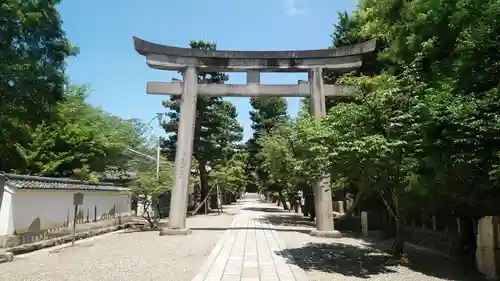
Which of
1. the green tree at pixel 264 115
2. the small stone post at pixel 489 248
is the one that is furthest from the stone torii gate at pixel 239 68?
the green tree at pixel 264 115

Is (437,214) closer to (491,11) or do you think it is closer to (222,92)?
(491,11)

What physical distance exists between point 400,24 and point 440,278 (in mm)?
7649

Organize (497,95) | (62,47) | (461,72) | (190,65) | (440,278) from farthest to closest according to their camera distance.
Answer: (190,65) < (62,47) < (440,278) < (461,72) < (497,95)

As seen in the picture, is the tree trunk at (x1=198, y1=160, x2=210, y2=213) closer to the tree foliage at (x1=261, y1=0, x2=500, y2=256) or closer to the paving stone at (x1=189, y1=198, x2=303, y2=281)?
the paving stone at (x1=189, y1=198, x2=303, y2=281)

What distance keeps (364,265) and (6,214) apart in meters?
12.0

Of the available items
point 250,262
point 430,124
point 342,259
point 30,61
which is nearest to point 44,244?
point 30,61

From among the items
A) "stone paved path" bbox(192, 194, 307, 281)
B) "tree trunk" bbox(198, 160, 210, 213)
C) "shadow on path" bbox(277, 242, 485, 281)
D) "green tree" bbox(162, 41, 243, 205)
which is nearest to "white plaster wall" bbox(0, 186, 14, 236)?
"stone paved path" bbox(192, 194, 307, 281)

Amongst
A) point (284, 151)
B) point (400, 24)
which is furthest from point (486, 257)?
point (284, 151)

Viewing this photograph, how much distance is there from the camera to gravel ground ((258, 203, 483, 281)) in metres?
8.32

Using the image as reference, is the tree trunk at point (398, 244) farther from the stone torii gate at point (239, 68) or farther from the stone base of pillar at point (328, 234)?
the stone torii gate at point (239, 68)

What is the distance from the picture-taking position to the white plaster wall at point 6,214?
13.1 m

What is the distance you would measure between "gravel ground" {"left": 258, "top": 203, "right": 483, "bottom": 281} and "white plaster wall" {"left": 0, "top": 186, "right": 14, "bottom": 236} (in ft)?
31.7

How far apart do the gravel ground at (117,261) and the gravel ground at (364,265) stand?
2.87 meters

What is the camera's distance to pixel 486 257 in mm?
8391
